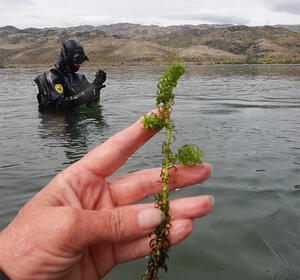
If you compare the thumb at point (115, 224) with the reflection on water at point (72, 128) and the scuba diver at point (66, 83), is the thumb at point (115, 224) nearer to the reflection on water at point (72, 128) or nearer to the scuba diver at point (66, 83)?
the reflection on water at point (72, 128)

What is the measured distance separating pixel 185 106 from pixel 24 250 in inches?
534

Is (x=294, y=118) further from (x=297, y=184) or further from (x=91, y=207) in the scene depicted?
(x=91, y=207)

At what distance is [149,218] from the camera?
2424 mm

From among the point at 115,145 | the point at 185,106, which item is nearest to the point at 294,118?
the point at 185,106

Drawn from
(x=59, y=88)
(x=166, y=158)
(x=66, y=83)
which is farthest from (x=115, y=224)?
(x=66, y=83)

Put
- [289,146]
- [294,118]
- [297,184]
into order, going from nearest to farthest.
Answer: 1. [297,184]
2. [289,146]
3. [294,118]

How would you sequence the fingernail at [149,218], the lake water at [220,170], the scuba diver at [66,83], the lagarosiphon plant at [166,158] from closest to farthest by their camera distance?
the fingernail at [149,218] < the lagarosiphon plant at [166,158] < the lake water at [220,170] < the scuba diver at [66,83]

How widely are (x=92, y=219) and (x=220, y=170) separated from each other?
4486mm

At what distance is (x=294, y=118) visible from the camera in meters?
11.5

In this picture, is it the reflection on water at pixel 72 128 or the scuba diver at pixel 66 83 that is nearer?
the reflection on water at pixel 72 128

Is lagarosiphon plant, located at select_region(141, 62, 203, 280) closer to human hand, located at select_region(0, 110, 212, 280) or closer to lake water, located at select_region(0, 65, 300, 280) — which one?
human hand, located at select_region(0, 110, 212, 280)

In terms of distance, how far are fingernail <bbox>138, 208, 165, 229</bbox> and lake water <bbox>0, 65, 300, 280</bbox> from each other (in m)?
1.27

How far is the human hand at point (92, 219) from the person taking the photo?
7.31 ft

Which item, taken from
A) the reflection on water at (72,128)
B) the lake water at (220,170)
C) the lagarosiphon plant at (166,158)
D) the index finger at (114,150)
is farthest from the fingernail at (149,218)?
the reflection on water at (72,128)
